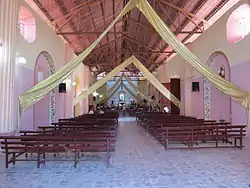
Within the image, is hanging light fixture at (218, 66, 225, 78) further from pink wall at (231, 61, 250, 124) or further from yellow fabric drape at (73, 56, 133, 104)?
yellow fabric drape at (73, 56, 133, 104)

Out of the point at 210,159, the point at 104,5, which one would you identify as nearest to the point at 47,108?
the point at 104,5

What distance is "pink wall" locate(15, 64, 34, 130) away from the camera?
276 inches

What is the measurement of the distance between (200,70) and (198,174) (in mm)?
2202

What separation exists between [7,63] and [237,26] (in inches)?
271

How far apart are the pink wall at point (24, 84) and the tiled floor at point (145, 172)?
221 cm

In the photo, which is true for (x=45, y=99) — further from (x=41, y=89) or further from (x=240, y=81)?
(x=240, y=81)

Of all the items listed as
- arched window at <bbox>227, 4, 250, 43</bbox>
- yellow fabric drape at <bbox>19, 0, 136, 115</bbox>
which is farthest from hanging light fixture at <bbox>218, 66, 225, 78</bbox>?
yellow fabric drape at <bbox>19, 0, 136, 115</bbox>

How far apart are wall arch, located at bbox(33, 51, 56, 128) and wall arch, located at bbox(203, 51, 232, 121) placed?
239 inches

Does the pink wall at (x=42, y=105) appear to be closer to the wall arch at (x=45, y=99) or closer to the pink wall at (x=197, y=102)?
the wall arch at (x=45, y=99)

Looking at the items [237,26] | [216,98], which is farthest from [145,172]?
[216,98]

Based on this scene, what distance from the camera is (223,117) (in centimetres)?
981

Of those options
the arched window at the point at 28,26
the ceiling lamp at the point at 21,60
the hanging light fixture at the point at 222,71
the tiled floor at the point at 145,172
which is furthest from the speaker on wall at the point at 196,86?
the ceiling lamp at the point at 21,60

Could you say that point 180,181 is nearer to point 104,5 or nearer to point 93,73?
point 104,5

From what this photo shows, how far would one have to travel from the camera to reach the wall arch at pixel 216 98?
31.0 ft
